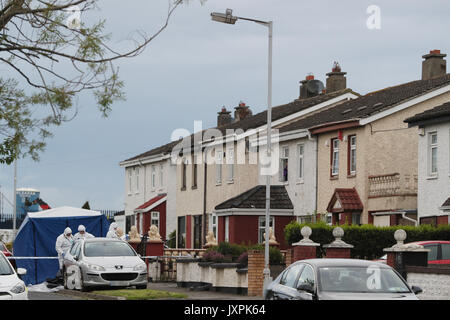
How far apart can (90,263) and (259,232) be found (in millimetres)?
20932

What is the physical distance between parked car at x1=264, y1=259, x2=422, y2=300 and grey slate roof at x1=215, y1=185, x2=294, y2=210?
1240 inches

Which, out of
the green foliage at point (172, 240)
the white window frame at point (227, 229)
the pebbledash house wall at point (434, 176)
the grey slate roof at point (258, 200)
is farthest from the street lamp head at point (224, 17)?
the green foliage at point (172, 240)

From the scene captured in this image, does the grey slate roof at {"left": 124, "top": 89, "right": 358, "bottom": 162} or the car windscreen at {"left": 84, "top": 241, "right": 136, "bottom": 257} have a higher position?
the grey slate roof at {"left": 124, "top": 89, "right": 358, "bottom": 162}

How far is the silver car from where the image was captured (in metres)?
27.8

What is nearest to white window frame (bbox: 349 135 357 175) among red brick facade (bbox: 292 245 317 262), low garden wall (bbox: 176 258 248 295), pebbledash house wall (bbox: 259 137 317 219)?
pebbledash house wall (bbox: 259 137 317 219)

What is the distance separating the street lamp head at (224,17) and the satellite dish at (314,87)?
2640cm

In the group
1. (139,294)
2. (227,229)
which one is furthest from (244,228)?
(139,294)

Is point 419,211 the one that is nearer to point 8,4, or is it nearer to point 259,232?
point 259,232

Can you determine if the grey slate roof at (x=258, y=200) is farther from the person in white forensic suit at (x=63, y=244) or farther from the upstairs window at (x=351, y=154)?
the person in white forensic suit at (x=63, y=244)

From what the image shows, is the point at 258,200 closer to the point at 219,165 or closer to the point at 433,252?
the point at 219,165

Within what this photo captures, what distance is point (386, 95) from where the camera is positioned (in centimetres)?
4625

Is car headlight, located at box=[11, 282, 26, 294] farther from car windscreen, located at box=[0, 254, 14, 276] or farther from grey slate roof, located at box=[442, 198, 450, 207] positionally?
grey slate roof, located at box=[442, 198, 450, 207]

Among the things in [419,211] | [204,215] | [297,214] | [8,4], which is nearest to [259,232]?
[297,214]
